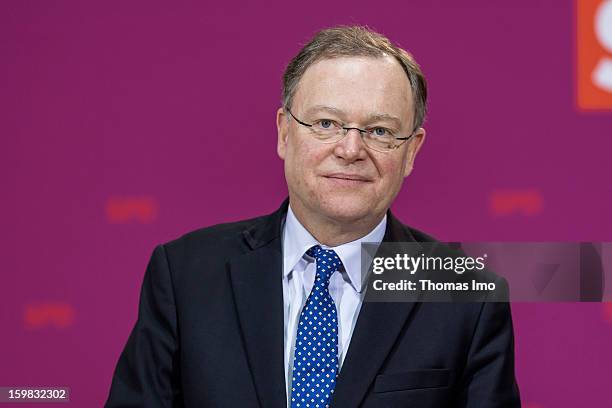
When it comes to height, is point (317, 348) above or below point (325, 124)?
below

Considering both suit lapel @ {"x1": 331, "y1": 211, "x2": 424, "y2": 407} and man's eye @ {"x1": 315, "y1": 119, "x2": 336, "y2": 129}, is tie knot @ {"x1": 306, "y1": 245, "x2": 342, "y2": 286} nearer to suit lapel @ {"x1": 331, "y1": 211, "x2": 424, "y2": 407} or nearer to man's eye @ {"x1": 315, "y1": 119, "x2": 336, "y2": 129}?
suit lapel @ {"x1": 331, "y1": 211, "x2": 424, "y2": 407}

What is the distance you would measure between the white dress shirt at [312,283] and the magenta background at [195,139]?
626 mm

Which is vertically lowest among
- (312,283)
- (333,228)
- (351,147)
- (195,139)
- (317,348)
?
(317,348)

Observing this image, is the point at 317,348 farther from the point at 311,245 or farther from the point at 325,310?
the point at 311,245

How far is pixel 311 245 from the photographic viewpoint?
2059mm

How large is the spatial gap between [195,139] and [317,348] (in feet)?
2.88

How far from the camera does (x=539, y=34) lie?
2.64m

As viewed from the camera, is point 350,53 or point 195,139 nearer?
point 350,53

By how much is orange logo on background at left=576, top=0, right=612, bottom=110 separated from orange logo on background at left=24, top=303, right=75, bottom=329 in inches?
57.3

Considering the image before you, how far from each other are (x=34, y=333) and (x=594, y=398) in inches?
58.3

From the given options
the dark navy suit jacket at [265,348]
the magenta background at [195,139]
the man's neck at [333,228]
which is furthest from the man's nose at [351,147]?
the magenta background at [195,139]

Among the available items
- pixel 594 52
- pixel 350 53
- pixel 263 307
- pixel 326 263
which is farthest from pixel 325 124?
pixel 594 52

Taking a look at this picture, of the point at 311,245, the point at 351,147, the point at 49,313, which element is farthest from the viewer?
the point at 49,313

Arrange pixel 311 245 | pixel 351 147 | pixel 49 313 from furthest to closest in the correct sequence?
pixel 49 313 → pixel 311 245 → pixel 351 147
